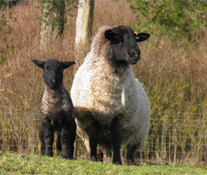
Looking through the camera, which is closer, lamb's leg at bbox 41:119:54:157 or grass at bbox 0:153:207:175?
grass at bbox 0:153:207:175

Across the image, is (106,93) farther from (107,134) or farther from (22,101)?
(22,101)

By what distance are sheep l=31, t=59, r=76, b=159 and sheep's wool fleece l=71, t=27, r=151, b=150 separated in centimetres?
39

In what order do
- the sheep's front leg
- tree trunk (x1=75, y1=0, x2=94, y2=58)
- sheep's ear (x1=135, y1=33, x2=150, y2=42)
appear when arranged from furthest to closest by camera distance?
tree trunk (x1=75, y1=0, x2=94, y2=58) < sheep's ear (x1=135, y1=33, x2=150, y2=42) < the sheep's front leg

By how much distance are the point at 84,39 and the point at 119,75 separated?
5.38 m

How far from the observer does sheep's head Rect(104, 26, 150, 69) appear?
23.0ft

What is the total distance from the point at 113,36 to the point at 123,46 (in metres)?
0.30

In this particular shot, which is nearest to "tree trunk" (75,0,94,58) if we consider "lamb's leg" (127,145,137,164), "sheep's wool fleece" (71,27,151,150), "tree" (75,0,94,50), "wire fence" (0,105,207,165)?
"tree" (75,0,94,50)

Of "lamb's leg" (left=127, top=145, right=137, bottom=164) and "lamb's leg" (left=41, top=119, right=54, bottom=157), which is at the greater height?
"lamb's leg" (left=41, top=119, right=54, bottom=157)

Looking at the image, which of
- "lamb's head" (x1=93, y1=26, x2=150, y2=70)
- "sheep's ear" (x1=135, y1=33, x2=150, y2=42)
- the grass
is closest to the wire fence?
"sheep's ear" (x1=135, y1=33, x2=150, y2=42)

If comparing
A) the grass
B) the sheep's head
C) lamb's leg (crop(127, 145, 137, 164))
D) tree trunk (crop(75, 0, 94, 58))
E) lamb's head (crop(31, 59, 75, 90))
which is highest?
tree trunk (crop(75, 0, 94, 58))

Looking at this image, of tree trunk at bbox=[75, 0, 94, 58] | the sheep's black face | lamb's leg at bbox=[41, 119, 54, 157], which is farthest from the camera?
tree trunk at bbox=[75, 0, 94, 58]

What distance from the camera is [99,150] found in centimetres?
818

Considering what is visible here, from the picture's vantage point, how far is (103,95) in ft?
23.5

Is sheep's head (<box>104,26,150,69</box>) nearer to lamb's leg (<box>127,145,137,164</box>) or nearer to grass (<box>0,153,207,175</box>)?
grass (<box>0,153,207,175</box>)
